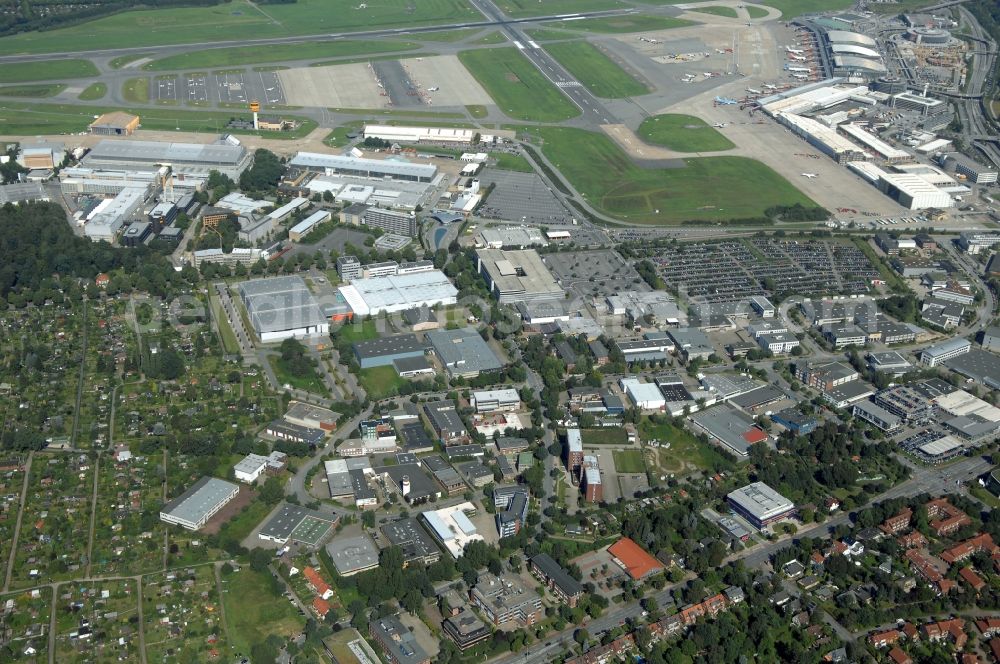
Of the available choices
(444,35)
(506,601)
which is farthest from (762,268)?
(444,35)

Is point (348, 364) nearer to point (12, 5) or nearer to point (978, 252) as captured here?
point (978, 252)

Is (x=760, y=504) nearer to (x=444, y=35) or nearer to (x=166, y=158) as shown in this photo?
(x=166, y=158)

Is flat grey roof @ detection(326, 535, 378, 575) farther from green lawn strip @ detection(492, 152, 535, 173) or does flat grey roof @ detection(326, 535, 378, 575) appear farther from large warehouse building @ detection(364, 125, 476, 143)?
large warehouse building @ detection(364, 125, 476, 143)

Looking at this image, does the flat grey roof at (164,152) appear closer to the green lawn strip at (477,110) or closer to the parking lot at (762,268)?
the green lawn strip at (477,110)

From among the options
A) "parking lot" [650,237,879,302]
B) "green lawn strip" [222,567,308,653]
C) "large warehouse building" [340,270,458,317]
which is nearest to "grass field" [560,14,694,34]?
"parking lot" [650,237,879,302]

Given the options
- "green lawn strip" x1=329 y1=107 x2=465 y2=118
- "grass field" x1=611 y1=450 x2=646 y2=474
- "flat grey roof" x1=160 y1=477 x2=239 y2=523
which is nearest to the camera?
"flat grey roof" x1=160 y1=477 x2=239 y2=523

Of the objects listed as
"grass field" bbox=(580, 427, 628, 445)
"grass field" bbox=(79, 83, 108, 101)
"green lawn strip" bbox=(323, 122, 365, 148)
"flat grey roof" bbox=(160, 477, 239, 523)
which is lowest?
"green lawn strip" bbox=(323, 122, 365, 148)
